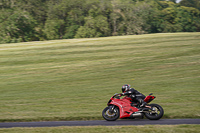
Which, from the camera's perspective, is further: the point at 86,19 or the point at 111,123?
the point at 86,19

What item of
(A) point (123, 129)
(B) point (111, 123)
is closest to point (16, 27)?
(B) point (111, 123)

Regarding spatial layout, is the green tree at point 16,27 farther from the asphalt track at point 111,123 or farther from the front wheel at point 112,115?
the front wheel at point 112,115

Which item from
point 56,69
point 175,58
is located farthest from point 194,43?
point 56,69

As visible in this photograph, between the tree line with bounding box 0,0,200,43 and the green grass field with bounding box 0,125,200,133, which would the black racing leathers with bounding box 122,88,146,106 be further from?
the tree line with bounding box 0,0,200,43

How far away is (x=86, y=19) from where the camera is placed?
5516 cm

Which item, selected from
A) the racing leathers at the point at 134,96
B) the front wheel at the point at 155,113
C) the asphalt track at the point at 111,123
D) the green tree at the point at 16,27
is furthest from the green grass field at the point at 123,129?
the green tree at the point at 16,27

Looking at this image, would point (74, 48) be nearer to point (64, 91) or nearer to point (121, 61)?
point (121, 61)

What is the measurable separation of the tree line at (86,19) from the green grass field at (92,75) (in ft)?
49.1

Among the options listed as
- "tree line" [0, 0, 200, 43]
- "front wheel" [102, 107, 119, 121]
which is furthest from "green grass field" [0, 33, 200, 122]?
"tree line" [0, 0, 200, 43]

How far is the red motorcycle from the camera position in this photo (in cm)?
1018

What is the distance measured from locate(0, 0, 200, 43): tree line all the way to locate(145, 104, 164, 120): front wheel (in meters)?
42.4

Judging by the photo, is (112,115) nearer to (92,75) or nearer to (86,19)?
(92,75)

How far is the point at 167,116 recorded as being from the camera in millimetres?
10883

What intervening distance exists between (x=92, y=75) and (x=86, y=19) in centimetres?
3288
